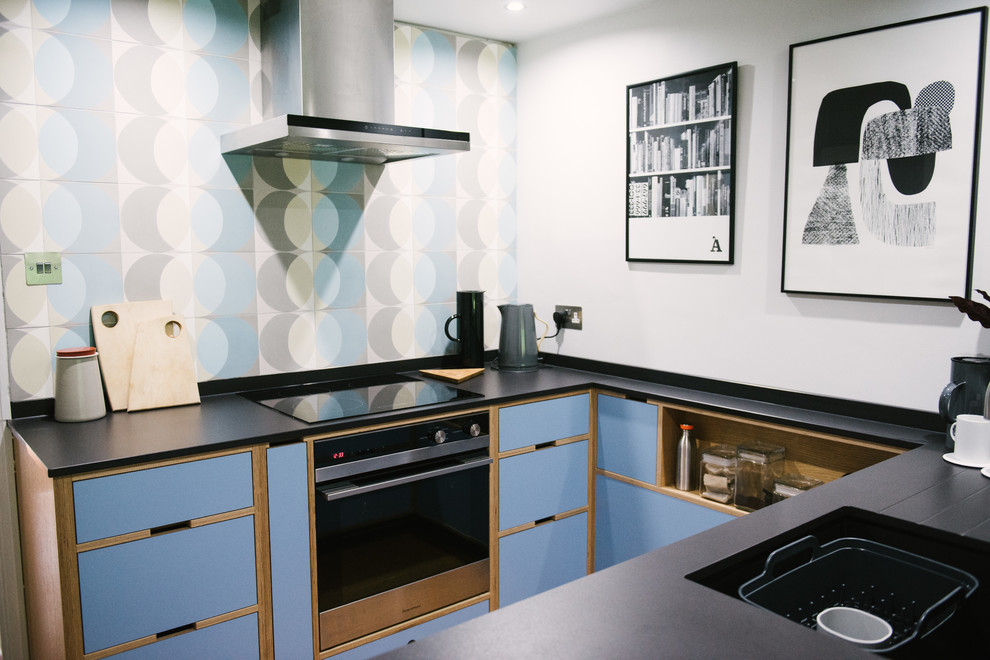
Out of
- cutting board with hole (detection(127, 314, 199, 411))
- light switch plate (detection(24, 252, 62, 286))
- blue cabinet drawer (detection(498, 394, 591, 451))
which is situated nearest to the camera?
light switch plate (detection(24, 252, 62, 286))

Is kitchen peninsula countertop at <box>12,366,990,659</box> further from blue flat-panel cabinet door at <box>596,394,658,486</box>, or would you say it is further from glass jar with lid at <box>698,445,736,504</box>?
glass jar with lid at <box>698,445,736,504</box>

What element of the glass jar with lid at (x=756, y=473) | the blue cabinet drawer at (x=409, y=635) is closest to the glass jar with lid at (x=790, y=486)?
the glass jar with lid at (x=756, y=473)

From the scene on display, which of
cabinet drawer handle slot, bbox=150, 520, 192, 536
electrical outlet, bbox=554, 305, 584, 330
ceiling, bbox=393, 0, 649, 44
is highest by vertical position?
ceiling, bbox=393, 0, 649, 44

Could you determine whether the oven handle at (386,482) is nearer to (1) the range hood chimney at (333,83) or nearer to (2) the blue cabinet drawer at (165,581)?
(2) the blue cabinet drawer at (165,581)

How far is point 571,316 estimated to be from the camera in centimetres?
332

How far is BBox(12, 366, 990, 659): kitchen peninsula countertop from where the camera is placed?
1052 millimetres

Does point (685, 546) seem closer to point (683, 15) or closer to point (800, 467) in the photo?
point (800, 467)

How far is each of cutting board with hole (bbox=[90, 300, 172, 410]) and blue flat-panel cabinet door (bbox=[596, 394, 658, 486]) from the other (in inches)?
66.7

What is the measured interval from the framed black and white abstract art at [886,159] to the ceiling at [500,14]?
2.87ft

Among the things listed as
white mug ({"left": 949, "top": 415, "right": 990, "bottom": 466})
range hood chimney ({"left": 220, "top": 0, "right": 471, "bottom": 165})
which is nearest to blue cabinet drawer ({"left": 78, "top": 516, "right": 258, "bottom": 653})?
range hood chimney ({"left": 220, "top": 0, "right": 471, "bottom": 165})

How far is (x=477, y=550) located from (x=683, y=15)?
2092mm

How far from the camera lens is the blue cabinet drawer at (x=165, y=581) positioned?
192cm

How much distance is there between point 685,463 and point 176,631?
1703 mm

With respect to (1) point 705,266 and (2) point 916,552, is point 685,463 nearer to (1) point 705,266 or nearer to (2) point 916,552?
(1) point 705,266
